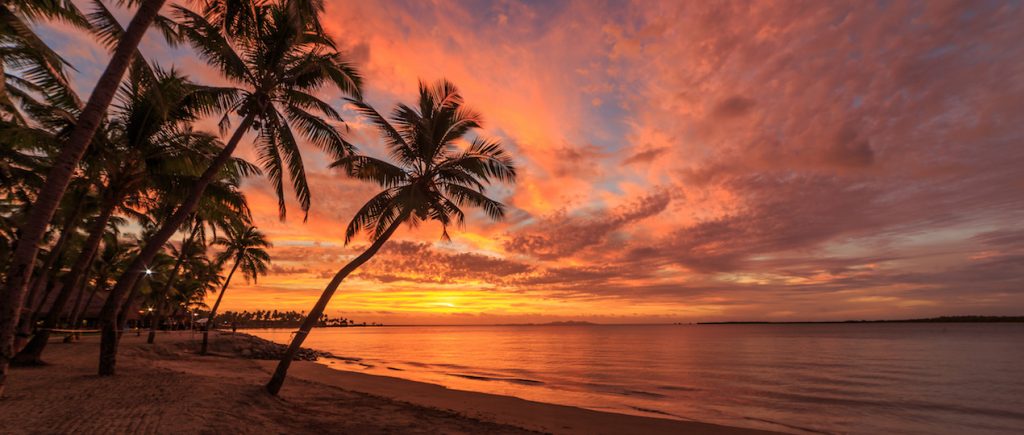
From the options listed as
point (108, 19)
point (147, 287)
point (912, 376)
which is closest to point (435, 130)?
point (108, 19)

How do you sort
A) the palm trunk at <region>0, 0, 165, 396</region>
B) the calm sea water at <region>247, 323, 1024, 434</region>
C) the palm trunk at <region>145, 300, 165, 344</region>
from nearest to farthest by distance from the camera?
the palm trunk at <region>0, 0, 165, 396</region>, the calm sea water at <region>247, 323, 1024, 434</region>, the palm trunk at <region>145, 300, 165, 344</region>

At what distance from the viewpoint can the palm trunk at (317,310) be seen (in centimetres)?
1288

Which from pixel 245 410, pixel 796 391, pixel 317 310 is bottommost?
pixel 796 391

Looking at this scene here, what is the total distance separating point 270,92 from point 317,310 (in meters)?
6.66

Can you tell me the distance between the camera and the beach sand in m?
7.92

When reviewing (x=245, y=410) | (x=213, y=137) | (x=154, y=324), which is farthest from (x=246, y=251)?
(x=245, y=410)

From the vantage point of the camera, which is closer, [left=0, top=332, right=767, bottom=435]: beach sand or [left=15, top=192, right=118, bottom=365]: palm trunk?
[left=0, top=332, right=767, bottom=435]: beach sand

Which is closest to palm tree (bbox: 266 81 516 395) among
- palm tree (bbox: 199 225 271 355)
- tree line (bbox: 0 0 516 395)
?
tree line (bbox: 0 0 516 395)

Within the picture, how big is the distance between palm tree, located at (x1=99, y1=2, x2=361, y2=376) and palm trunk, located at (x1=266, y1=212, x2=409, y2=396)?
8.33 ft

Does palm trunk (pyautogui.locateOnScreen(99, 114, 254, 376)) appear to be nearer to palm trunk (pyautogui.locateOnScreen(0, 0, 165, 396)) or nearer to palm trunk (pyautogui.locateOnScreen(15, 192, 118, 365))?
palm trunk (pyautogui.locateOnScreen(15, 192, 118, 365))

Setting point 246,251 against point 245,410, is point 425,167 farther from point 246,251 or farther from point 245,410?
point 246,251

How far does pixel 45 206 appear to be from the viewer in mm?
7129

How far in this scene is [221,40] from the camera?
12883 millimetres

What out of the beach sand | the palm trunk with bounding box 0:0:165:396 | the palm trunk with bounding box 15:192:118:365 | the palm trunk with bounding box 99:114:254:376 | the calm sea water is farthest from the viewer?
the calm sea water
